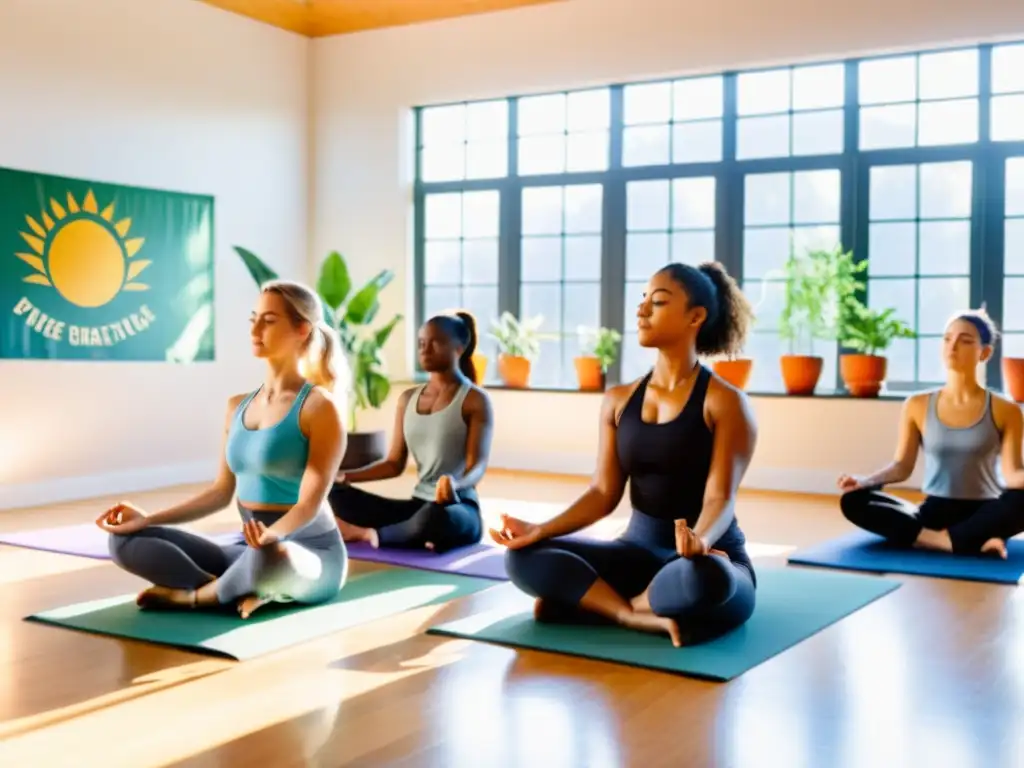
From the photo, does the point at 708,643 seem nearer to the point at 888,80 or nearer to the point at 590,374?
the point at 590,374

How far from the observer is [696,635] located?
3.12 meters

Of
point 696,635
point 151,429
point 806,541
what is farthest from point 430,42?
point 696,635

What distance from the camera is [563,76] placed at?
7.53 meters

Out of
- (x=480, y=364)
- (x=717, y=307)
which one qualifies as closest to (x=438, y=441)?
(x=717, y=307)

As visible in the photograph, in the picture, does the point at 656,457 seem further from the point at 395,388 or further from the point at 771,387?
the point at 395,388

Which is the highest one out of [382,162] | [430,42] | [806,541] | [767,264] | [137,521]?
[430,42]

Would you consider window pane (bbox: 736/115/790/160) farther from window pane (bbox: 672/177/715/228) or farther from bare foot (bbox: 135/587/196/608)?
bare foot (bbox: 135/587/196/608)

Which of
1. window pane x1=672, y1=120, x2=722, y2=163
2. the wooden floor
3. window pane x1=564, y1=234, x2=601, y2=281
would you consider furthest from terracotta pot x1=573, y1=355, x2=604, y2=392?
the wooden floor

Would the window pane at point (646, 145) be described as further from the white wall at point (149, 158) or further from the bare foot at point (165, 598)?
the bare foot at point (165, 598)

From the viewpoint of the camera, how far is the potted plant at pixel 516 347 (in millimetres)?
7797

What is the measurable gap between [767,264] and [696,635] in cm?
442

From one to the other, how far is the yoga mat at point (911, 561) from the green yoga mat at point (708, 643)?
1.42ft

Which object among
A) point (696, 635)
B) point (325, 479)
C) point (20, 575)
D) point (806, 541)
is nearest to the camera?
point (696, 635)

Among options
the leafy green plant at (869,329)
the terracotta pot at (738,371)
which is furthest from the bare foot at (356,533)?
the leafy green plant at (869,329)
